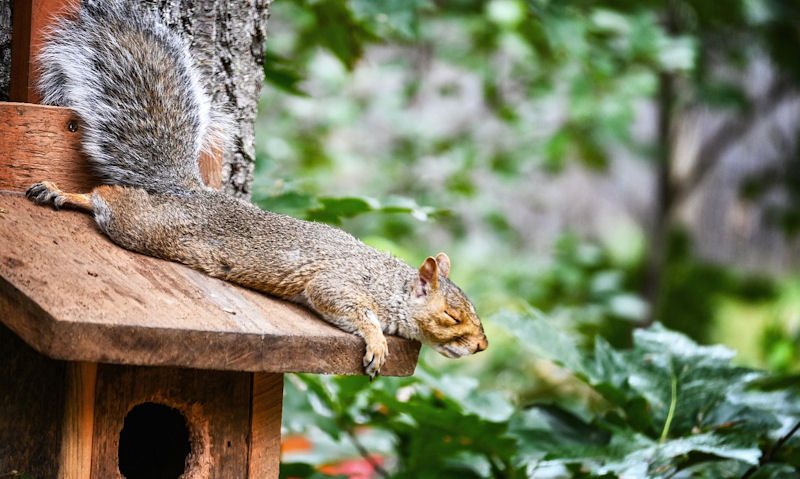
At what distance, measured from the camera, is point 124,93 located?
4.70 ft

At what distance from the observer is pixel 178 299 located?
1.14 metres

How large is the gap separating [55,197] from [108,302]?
0.35 m

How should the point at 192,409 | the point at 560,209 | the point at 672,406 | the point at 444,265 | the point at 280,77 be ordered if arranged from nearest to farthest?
the point at 192,409, the point at 444,265, the point at 672,406, the point at 280,77, the point at 560,209

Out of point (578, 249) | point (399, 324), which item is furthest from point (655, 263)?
point (399, 324)

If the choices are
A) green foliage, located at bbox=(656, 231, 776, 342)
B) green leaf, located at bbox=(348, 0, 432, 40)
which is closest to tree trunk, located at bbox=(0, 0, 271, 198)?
green leaf, located at bbox=(348, 0, 432, 40)

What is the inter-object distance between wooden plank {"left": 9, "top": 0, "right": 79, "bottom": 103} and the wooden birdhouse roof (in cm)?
9

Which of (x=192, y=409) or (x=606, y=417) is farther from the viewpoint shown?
(x=606, y=417)

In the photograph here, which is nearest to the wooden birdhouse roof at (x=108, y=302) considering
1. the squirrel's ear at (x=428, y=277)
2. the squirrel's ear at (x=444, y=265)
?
the squirrel's ear at (x=428, y=277)

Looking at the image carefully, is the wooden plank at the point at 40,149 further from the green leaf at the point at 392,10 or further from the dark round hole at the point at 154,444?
the green leaf at the point at 392,10

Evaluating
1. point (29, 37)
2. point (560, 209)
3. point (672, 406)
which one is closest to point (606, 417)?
point (672, 406)

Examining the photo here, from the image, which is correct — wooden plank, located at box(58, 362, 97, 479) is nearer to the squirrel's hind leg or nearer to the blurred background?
the squirrel's hind leg

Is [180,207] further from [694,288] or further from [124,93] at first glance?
[694,288]

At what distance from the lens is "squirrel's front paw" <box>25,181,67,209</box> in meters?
1.30

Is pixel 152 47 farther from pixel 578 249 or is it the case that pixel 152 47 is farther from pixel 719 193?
pixel 719 193
